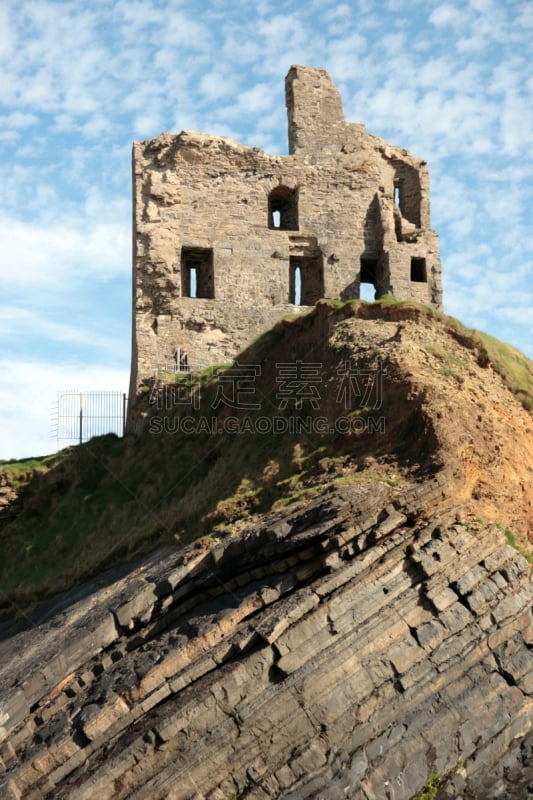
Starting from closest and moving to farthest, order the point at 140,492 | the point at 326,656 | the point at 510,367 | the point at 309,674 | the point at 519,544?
the point at 309,674 → the point at 326,656 → the point at 519,544 → the point at 510,367 → the point at 140,492

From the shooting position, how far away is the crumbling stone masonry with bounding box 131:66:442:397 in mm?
26094

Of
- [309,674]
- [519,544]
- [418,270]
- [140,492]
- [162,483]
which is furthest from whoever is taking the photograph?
[418,270]

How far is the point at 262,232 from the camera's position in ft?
88.8

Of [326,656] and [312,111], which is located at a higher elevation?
[312,111]

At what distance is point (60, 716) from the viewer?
12.3 meters

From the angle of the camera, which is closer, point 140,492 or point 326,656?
point 326,656

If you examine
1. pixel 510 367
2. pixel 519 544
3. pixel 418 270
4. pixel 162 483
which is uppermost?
pixel 418 270

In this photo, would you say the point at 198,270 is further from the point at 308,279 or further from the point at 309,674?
the point at 309,674

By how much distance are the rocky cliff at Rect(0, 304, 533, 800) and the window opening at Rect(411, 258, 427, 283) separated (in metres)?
12.4

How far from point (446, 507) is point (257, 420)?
668 centimetres

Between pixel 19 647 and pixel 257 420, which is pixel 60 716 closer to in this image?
pixel 19 647

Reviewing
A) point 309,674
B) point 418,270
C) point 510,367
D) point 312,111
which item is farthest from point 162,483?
point 312,111

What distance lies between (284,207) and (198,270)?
3.32m

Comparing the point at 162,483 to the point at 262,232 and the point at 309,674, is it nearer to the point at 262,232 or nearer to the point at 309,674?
the point at 262,232
